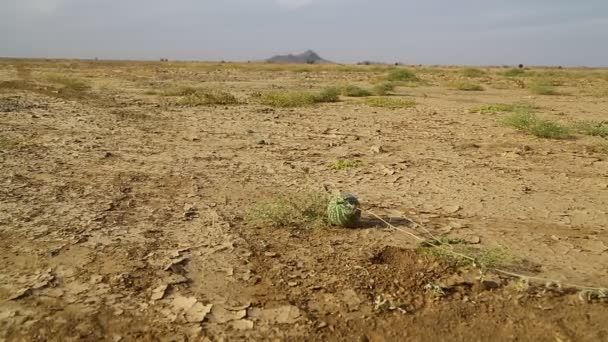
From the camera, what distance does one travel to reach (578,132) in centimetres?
885

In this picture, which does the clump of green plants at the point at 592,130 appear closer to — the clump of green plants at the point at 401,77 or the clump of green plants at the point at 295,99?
the clump of green plants at the point at 295,99

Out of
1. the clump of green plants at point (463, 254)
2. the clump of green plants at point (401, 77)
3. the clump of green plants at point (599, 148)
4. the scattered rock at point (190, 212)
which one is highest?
the clump of green plants at point (401, 77)

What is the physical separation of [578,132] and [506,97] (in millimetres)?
8776

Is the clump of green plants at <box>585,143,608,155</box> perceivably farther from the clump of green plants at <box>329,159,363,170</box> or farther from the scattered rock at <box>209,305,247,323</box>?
the scattered rock at <box>209,305,247,323</box>

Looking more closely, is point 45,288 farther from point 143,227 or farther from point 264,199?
point 264,199

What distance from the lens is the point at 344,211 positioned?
4180 mm

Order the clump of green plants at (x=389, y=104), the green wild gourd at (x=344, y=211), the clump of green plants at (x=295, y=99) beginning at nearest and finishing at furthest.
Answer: the green wild gourd at (x=344, y=211) < the clump of green plants at (x=389, y=104) < the clump of green plants at (x=295, y=99)

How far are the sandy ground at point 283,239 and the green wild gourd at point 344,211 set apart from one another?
161mm

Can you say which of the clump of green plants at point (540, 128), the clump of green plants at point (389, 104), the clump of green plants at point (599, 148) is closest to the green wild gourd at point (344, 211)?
the clump of green plants at point (599, 148)

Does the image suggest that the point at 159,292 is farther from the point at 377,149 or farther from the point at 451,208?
the point at 377,149

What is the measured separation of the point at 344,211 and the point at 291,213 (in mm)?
523

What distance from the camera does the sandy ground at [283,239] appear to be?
9.57 ft

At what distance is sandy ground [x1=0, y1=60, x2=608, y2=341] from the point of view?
292 cm

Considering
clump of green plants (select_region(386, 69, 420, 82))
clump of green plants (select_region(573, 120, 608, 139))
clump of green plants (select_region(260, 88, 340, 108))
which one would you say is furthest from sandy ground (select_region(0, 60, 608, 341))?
clump of green plants (select_region(386, 69, 420, 82))
